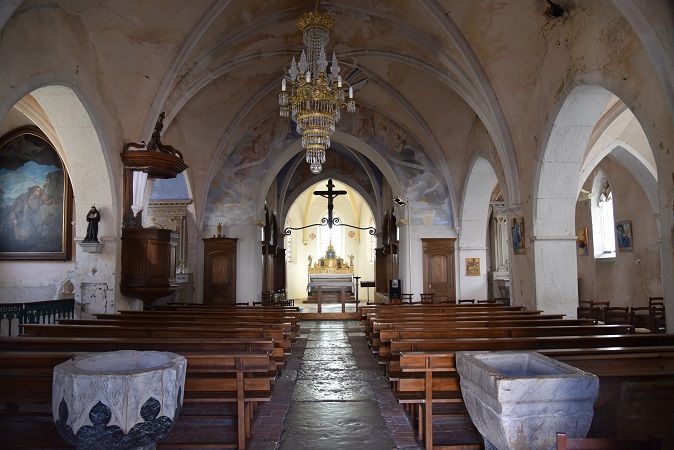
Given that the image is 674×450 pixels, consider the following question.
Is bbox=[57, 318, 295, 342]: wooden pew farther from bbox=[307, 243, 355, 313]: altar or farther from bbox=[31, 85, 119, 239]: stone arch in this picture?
bbox=[307, 243, 355, 313]: altar

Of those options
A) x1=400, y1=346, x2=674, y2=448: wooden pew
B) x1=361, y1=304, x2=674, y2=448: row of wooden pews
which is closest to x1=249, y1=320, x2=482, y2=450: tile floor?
x1=361, y1=304, x2=674, y2=448: row of wooden pews

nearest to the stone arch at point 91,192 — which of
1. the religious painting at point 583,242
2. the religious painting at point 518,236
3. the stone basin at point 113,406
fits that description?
the stone basin at point 113,406

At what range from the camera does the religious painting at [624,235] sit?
47.0 ft

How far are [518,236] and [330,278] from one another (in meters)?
8.13

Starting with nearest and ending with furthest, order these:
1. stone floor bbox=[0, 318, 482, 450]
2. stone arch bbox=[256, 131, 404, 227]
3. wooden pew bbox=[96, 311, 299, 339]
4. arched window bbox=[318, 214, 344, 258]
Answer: stone floor bbox=[0, 318, 482, 450] → wooden pew bbox=[96, 311, 299, 339] → stone arch bbox=[256, 131, 404, 227] → arched window bbox=[318, 214, 344, 258]

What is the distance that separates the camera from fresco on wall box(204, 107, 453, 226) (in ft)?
48.1

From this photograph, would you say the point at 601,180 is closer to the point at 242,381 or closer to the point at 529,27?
the point at 529,27

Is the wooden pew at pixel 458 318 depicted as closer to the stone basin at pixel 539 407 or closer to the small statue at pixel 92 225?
the stone basin at pixel 539 407

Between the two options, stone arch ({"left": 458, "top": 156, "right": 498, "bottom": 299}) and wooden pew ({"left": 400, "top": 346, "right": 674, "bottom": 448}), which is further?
stone arch ({"left": 458, "top": 156, "right": 498, "bottom": 299})

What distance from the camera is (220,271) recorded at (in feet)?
47.4

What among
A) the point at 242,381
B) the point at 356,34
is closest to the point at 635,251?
the point at 356,34

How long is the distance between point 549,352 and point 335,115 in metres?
6.10

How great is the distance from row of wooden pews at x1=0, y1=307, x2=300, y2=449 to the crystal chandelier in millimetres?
3903

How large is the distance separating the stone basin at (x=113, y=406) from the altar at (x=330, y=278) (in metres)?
12.8
